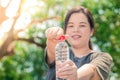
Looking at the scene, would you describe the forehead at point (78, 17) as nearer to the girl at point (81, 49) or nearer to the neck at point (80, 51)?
the girl at point (81, 49)

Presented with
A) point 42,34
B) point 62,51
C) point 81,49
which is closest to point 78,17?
point 81,49

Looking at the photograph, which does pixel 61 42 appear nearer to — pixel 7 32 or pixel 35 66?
pixel 7 32

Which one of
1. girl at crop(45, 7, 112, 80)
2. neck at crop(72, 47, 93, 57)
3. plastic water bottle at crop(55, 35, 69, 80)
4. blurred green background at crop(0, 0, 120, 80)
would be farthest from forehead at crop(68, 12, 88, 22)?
blurred green background at crop(0, 0, 120, 80)

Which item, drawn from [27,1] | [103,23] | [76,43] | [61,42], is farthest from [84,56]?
[103,23]

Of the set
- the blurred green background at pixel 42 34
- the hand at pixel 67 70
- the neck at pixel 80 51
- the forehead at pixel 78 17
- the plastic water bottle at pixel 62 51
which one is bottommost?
the blurred green background at pixel 42 34

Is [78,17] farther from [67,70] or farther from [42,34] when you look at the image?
[42,34]

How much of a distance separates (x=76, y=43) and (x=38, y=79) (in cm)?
598

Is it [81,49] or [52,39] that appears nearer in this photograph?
[52,39]

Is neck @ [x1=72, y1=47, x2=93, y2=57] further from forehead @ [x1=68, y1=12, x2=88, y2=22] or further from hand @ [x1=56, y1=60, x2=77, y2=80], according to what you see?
hand @ [x1=56, y1=60, x2=77, y2=80]

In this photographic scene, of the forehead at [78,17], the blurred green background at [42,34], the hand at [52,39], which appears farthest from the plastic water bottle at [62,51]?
the blurred green background at [42,34]

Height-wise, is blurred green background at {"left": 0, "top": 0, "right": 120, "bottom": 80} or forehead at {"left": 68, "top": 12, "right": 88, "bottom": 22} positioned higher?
forehead at {"left": 68, "top": 12, "right": 88, "bottom": 22}

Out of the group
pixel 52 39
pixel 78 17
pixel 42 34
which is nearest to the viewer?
pixel 52 39

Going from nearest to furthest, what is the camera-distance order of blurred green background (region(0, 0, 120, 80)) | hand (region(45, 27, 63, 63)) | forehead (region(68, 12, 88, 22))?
hand (region(45, 27, 63, 63)) < forehead (region(68, 12, 88, 22)) < blurred green background (region(0, 0, 120, 80))

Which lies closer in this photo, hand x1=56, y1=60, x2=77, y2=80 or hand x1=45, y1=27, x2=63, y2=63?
hand x1=56, y1=60, x2=77, y2=80
